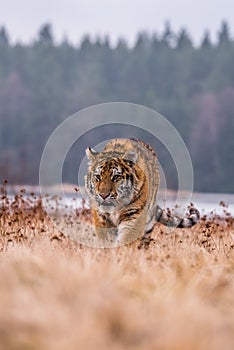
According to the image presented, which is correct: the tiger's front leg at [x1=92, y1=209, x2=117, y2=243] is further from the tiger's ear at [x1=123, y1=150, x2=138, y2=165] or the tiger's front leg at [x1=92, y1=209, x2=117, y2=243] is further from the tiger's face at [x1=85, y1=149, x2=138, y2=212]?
the tiger's ear at [x1=123, y1=150, x2=138, y2=165]

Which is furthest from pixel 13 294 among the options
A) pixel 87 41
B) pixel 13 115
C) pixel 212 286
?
pixel 87 41

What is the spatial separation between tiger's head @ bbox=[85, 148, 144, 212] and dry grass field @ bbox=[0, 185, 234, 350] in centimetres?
49

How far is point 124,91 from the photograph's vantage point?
53.5 m

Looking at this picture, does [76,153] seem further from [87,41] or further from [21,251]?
[21,251]

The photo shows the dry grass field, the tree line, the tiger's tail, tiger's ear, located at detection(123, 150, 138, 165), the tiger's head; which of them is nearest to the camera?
the dry grass field

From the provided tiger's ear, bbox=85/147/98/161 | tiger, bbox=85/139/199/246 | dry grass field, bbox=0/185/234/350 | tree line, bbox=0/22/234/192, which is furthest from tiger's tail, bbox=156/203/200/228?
tree line, bbox=0/22/234/192

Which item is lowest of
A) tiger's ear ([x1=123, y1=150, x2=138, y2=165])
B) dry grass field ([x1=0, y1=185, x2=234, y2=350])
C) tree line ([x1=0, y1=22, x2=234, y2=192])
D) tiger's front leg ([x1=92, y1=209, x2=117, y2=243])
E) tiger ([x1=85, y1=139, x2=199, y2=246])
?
dry grass field ([x1=0, y1=185, x2=234, y2=350])

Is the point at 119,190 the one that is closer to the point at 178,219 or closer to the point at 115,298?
the point at 178,219

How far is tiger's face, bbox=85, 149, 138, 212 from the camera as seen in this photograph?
7.43 meters

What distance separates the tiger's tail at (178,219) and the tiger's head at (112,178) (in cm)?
93

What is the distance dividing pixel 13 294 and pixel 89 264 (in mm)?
1036

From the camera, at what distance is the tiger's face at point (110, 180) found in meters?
7.43

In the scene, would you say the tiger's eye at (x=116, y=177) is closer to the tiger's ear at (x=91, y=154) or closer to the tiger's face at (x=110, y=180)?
the tiger's face at (x=110, y=180)

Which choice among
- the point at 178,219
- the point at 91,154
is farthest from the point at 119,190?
the point at 178,219
